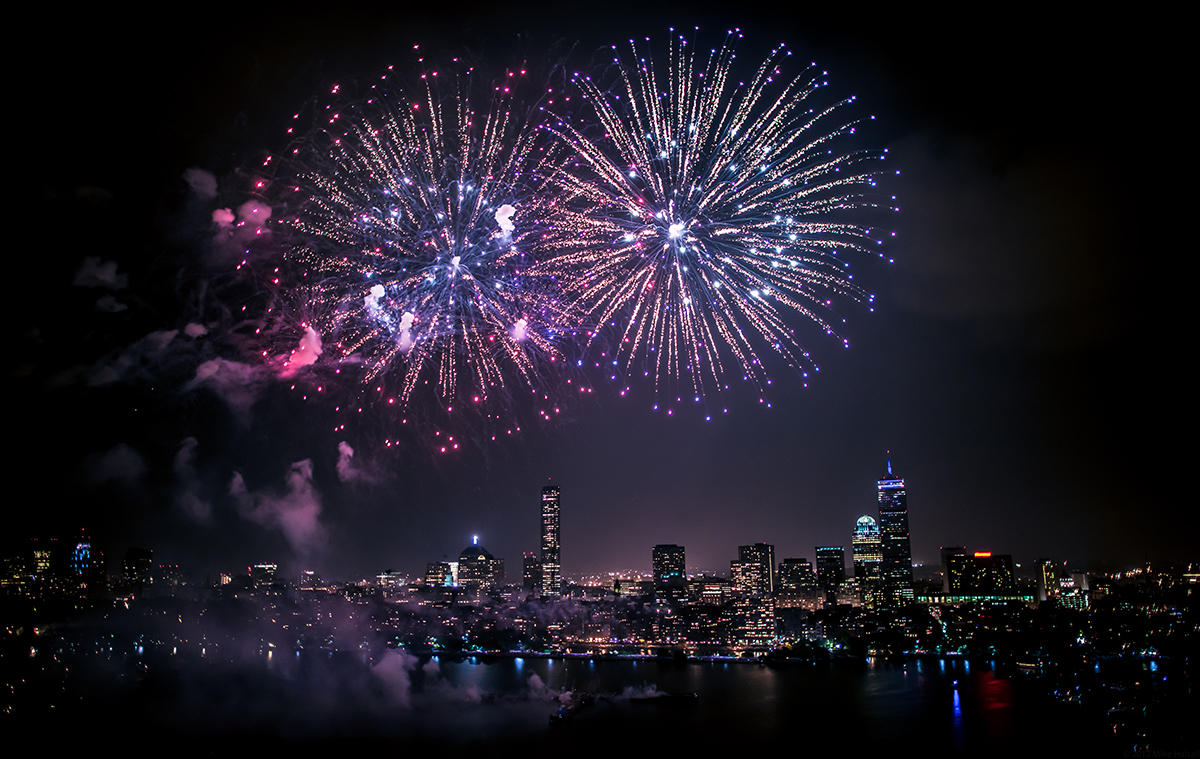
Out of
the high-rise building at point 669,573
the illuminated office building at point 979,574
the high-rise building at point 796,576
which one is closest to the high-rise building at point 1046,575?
the illuminated office building at point 979,574

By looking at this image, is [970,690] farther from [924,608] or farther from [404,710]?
[924,608]

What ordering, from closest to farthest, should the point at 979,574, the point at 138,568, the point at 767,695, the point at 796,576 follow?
the point at 767,695, the point at 138,568, the point at 979,574, the point at 796,576

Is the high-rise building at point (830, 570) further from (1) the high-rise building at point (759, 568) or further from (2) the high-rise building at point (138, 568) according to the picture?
(2) the high-rise building at point (138, 568)

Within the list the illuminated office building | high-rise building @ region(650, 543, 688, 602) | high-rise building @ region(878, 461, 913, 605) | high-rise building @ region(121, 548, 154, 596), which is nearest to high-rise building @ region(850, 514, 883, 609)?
high-rise building @ region(878, 461, 913, 605)

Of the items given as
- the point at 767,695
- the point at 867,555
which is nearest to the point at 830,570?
the point at 867,555

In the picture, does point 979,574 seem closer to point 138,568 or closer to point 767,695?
point 767,695

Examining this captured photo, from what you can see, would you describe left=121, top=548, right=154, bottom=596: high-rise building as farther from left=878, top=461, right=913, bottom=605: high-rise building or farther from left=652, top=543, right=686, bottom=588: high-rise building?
left=878, top=461, right=913, bottom=605: high-rise building

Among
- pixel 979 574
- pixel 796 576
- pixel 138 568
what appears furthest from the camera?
pixel 796 576
